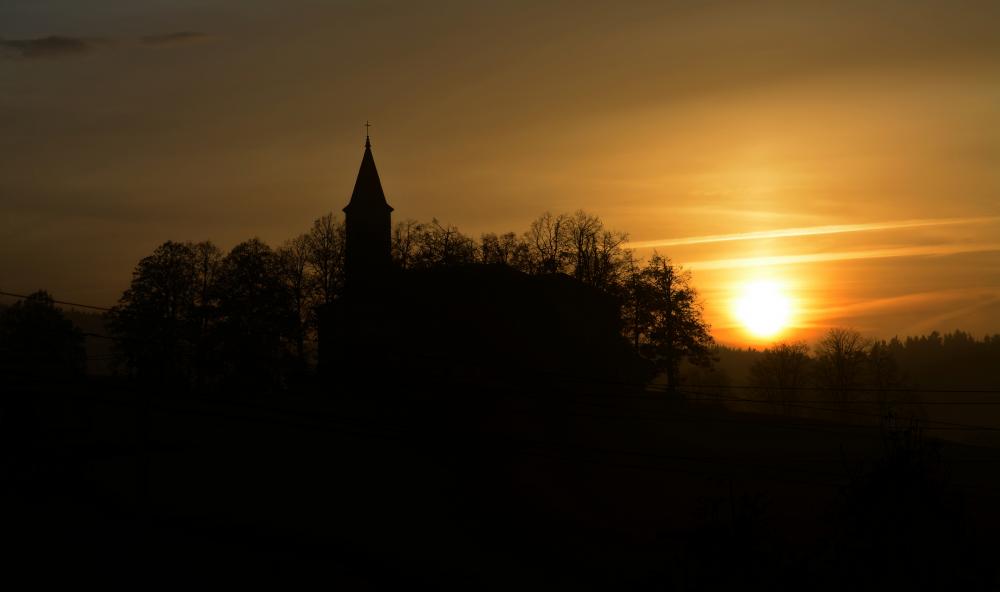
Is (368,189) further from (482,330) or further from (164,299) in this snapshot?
(482,330)

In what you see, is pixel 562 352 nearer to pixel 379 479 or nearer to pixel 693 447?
pixel 693 447

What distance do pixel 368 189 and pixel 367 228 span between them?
389 cm

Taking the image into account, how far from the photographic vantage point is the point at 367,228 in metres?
75.1

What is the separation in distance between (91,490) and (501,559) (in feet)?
50.8

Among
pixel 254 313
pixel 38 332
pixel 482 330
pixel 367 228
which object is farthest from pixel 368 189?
pixel 482 330

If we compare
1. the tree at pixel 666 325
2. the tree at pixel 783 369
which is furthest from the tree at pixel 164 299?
the tree at pixel 783 369

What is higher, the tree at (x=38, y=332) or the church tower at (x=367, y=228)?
the church tower at (x=367, y=228)

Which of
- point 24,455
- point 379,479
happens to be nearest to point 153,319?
point 379,479

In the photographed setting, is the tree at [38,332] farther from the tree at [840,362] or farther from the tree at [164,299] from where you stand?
the tree at [840,362]

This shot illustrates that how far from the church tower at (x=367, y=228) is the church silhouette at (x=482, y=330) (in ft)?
56.5

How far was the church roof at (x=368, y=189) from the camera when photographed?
248 ft


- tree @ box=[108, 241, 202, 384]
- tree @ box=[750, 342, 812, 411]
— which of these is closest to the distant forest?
tree @ box=[108, 241, 202, 384]

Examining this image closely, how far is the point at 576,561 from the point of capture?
33.3 metres

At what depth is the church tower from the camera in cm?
7419
